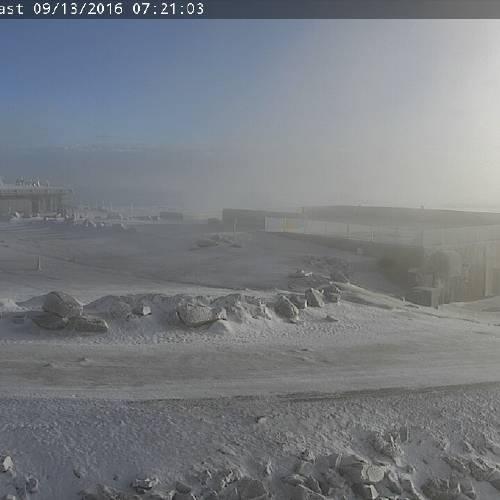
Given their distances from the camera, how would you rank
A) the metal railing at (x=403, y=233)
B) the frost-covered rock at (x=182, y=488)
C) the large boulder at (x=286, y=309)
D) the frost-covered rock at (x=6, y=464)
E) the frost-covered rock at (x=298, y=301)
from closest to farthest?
the frost-covered rock at (x=6, y=464)
the frost-covered rock at (x=182, y=488)
the large boulder at (x=286, y=309)
the frost-covered rock at (x=298, y=301)
the metal railing at (x=403, y=233)

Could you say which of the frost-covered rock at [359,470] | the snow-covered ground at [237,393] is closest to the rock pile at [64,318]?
the snow-covered ground at [237,393]

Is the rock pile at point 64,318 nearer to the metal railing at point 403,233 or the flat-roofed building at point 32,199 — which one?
the metal railing at point 403,233

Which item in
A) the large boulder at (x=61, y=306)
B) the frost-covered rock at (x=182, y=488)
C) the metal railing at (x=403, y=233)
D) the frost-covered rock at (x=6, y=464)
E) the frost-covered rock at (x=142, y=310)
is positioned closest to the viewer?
the frost-covered rock at (x=6, y=464)

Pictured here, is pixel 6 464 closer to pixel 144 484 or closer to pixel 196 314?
pixel 144 484

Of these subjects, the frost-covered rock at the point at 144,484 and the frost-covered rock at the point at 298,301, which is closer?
the frost-covered rock at the point at 144,484

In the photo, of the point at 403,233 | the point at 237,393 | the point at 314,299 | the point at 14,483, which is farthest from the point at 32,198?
the point at 14,483
